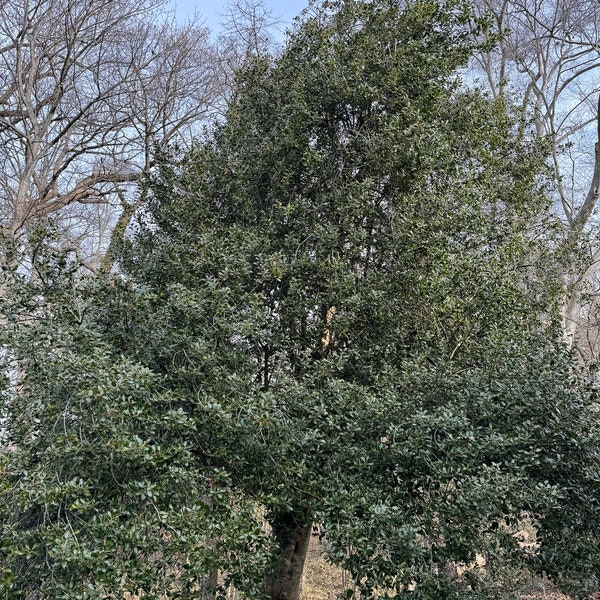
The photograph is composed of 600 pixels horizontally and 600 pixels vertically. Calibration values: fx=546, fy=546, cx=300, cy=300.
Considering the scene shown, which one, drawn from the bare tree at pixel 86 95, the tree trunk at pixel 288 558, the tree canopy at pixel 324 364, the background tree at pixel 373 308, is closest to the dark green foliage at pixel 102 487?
the tree canopy at pixel 324 364

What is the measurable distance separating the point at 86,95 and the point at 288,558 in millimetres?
6399

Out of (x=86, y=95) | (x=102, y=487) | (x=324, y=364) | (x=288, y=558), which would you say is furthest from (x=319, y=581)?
(x=86, y=95)

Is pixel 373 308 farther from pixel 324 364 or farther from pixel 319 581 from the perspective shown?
pixel 319 581

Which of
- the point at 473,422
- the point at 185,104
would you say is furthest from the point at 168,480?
the point at 185,104

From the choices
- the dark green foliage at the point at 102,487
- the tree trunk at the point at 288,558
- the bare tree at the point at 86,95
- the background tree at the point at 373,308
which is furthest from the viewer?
the bare tree at the point at 86,95

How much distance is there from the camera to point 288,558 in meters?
4.66

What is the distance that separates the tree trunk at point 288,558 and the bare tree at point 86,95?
395cm

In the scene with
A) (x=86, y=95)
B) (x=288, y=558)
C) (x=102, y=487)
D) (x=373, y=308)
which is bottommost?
(x=288, y=558)

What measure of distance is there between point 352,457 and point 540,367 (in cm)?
129

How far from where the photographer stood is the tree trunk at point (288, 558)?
445 centimetres

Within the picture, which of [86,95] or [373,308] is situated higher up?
[86,95]

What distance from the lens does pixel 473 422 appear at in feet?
11.1

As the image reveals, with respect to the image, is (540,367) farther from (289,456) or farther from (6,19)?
(6,19)

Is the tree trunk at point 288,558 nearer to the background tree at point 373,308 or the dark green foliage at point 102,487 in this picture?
the background tree at point 373,308
